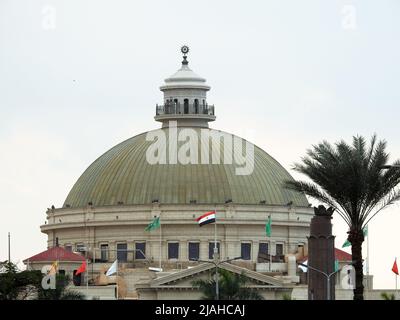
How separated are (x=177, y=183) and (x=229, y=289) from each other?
50650 mm

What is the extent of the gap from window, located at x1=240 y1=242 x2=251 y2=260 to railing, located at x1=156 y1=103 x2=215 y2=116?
42.0 feet

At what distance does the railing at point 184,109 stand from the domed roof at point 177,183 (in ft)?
7.67

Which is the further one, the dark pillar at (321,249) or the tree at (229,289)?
the dark pillar at (321,249)

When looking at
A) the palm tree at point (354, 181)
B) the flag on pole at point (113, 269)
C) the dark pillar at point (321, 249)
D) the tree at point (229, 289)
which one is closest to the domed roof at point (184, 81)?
the flag on pole at point (113, 269)

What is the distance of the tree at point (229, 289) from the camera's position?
13638 cm

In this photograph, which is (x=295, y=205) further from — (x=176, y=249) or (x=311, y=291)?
(x=311, y=291)

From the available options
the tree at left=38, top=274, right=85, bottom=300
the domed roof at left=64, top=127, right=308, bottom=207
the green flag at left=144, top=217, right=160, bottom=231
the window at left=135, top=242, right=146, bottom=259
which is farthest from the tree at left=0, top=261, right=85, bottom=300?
the domed roof at left=64, top=127, right=308, bottom=207

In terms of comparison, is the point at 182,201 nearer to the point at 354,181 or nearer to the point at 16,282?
the point at 16,282

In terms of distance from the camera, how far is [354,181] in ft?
309

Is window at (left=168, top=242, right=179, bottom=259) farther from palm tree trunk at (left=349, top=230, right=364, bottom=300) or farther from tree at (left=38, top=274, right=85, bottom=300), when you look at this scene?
palm tree trunk at (left=349, top=230, right=364, bottom=300)

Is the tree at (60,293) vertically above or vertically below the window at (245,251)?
below

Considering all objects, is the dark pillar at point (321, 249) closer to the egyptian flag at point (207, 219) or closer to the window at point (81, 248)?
the egyptian flag at point (207, 219)

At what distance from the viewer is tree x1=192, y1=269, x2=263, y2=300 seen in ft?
447
